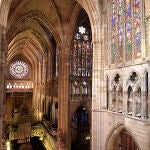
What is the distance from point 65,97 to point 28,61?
73.0 ft

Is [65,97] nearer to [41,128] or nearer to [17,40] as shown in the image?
[41,128]

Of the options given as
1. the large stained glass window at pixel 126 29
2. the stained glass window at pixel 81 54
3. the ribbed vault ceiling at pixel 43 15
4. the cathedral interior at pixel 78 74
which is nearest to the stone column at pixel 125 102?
the cathedral interior at pixel 78 74

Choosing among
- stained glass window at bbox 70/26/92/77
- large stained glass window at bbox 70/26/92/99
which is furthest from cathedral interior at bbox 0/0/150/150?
large stained glass window at bbox 70/26/92/99

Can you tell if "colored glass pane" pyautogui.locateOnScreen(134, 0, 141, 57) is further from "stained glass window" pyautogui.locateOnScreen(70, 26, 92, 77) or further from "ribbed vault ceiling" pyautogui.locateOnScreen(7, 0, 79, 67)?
"stained glass window" pyautogui.locateOnScreen(70, 26, 92, 77)

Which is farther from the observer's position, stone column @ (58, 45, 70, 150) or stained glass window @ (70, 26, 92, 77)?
stained glass window @ (70, 26, 92, 77)

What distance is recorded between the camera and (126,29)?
10.7m

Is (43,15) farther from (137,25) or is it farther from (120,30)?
(137,25)

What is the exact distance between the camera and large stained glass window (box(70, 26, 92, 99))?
837 inches

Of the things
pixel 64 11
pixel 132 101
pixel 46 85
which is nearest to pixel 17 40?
pixel 46 85

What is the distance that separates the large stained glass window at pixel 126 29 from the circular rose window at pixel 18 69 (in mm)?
30659

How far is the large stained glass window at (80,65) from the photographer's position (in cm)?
2127

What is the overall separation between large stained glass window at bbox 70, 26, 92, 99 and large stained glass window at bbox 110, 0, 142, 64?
956 centimetres

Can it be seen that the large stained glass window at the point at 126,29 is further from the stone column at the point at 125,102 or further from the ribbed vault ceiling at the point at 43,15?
the ribbed vault ceiling at the point at 43,15

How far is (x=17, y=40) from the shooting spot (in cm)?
3034
